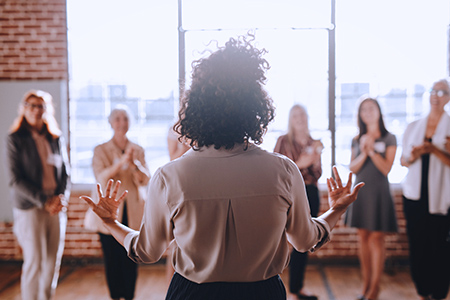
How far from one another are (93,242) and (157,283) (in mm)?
984

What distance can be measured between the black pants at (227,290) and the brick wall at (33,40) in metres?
3.75

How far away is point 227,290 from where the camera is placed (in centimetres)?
124

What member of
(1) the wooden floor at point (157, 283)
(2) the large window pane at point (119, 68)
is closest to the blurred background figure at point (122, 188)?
(1) the wooden floor at point (157, 283)

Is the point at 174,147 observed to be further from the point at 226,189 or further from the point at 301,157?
the point at 226,189

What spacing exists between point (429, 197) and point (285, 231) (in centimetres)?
228

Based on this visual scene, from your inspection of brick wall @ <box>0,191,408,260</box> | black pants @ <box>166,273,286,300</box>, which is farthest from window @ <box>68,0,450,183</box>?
black pants @ <box>166,273,286,300</box>

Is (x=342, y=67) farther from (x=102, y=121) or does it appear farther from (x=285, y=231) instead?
(x=285, y=231)

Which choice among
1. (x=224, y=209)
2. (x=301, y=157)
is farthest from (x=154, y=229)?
(x=301, y=157)

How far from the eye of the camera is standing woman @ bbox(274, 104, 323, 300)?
129 inches

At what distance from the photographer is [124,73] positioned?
181 inches

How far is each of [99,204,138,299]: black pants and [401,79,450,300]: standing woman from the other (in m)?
2.23

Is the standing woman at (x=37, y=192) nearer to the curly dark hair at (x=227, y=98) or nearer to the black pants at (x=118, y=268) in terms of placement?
the black pants at (x=118, y=268)

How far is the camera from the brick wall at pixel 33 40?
4.40 metres

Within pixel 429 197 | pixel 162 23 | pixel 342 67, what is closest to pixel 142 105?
pixel 162 23
